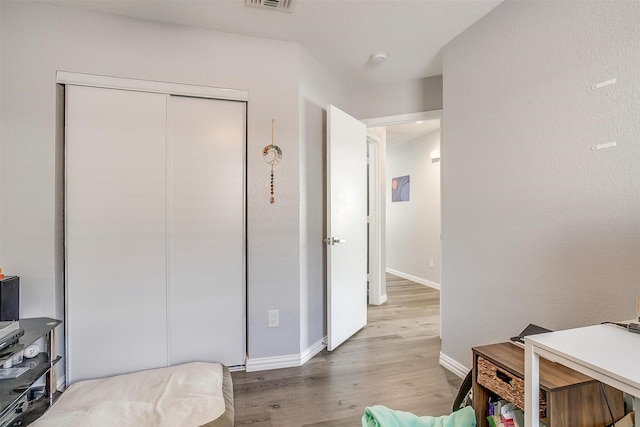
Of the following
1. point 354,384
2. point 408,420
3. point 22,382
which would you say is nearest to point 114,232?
point 22,382

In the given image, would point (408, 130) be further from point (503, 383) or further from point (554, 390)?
point (554, 390)

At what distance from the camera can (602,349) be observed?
34.2 inches

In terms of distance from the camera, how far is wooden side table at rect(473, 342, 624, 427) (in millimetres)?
1039

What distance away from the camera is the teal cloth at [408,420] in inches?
54.3

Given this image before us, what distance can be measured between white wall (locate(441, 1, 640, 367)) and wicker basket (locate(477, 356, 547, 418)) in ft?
1.74

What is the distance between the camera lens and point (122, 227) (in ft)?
6.89

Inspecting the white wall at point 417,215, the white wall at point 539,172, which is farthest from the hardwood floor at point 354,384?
the white wall at point 417,215

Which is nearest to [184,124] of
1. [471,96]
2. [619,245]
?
[471,96]

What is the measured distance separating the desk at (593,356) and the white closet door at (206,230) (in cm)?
185

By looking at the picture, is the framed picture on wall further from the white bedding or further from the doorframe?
the white bedding

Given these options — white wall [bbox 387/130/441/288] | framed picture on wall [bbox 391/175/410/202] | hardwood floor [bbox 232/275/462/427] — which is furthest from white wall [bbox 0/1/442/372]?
framed picture on wall [bbox 391/175/410/202]

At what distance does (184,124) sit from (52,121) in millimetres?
765

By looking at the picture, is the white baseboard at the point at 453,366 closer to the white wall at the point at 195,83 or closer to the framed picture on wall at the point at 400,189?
the white wall at the point at 195,83

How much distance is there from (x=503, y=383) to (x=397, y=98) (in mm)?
2567
